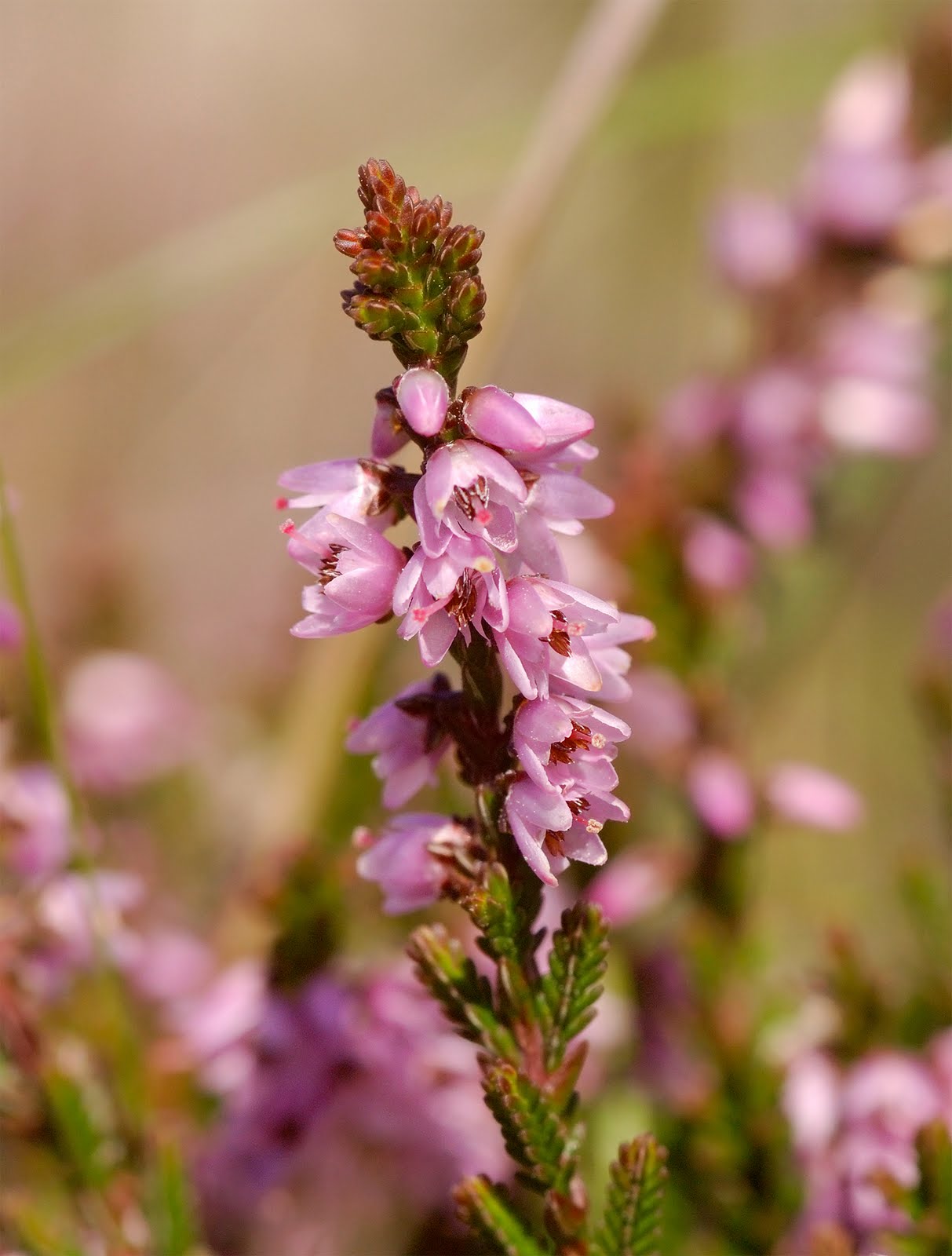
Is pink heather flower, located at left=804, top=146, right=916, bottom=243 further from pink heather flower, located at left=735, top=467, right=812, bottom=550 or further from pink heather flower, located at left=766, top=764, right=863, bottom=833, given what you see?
pink heather flower, located at left=766, top=764, right=863, bottom=833

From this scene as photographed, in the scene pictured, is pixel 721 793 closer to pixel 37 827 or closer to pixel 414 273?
pixel 37 827

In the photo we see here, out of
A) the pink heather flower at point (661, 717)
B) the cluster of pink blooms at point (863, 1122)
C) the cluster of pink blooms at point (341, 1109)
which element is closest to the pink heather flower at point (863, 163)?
the pink heather flower at point (661, 717)

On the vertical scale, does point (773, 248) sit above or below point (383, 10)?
below

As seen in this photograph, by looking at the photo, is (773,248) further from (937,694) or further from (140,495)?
(140,495)

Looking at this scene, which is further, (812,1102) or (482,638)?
(812,1102)

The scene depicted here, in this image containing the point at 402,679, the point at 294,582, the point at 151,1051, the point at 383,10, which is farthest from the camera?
the point at 383,10

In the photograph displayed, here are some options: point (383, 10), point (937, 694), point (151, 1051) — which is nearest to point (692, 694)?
point (937, 694)

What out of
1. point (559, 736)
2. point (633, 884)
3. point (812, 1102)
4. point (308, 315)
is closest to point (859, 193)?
point (633, 884)
